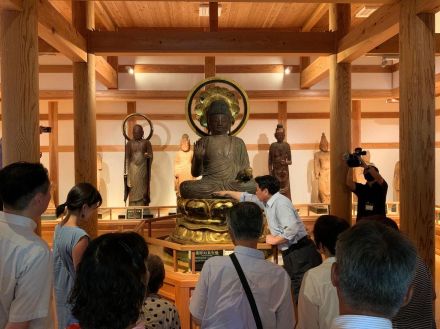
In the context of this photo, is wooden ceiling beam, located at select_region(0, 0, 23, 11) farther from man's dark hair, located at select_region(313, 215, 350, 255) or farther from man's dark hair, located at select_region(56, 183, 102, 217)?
man's dark hair, located at select_region(313, 215, 350, 255)

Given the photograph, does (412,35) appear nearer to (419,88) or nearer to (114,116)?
(419,88)

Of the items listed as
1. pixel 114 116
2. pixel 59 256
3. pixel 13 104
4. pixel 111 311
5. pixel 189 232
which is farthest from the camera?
pixel 114 116

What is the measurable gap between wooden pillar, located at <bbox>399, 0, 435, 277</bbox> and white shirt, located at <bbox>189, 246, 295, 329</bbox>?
1607 mm

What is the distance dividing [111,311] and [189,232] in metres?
3.44

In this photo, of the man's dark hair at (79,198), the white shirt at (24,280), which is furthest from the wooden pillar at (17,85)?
the white shirt at (24,280)

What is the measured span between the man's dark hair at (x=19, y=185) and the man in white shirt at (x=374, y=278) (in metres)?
1.06

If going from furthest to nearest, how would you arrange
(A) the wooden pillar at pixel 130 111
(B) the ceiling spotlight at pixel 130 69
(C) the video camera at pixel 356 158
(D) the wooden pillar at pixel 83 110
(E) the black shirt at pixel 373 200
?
(A) the wooden pillar at pixel 130 111, (B) the ceiling spotlight at pixel 130 69, (D) the wooden pillar at pixel 83 110, (C) the video camera at pixel 356 158, (E) the black shirt at pixel 373 200

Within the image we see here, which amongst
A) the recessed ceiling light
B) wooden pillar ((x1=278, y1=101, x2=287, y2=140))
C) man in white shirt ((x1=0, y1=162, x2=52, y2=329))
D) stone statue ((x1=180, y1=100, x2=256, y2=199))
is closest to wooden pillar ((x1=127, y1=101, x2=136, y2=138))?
wooden pillar ((x1=278, y1=101, x2=287, y2=140))

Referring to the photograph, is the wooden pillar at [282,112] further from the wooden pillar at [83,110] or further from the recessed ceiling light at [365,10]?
the wooden pillar at [83,110]

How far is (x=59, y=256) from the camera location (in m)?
2.13

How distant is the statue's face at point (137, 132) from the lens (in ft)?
23.7

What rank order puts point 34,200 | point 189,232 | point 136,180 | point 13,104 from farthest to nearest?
1. point 136,180
2. point 189,232
3. point 13,104
4. point 34,200

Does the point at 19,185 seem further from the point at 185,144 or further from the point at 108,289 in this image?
the point at 185,144

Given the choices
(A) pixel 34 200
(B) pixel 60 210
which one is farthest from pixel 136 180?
(A) pixel 34 200
